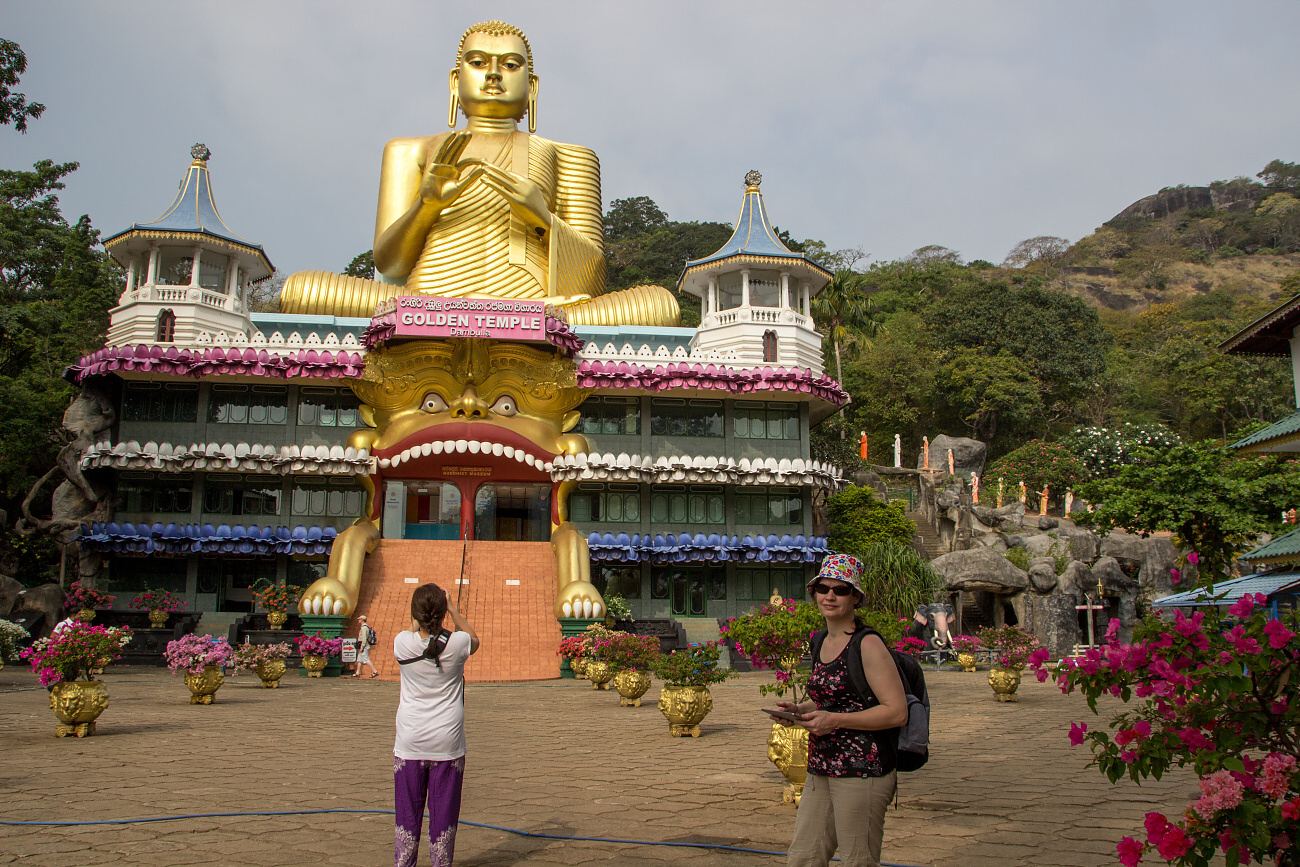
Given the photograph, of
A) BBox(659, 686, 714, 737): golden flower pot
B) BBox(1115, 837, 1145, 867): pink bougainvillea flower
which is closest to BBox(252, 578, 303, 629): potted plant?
BBox(659, 686, 714, 737): golden flower pot

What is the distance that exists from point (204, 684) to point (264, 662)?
2758 mm

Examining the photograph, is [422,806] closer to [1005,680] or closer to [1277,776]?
[1277,776]

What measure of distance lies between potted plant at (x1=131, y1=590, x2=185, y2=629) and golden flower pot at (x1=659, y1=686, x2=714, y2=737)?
15.6m

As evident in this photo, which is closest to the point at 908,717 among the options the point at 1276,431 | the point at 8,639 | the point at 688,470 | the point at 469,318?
the point at 8,639

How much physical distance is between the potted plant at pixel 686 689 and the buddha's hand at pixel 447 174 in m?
17.2

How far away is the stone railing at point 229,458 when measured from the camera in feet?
78.0

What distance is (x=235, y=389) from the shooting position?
84.6ft

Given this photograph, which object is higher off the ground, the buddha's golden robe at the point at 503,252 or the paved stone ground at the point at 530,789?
the buddha's golden robe at the point at 503,252

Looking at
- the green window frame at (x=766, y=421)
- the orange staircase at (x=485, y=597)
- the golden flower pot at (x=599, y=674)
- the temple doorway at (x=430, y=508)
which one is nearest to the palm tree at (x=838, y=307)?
the green window frame at (x=766, y=421)

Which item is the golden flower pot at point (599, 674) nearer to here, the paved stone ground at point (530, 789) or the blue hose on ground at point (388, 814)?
the paved stone ground at point (530, 789)

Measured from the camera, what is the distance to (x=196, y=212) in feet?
86.1

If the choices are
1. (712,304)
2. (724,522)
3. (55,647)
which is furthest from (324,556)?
(55,647)

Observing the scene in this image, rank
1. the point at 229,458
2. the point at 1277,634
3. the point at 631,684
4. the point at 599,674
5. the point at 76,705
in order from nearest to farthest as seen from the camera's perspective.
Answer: the point at 1277,634 → the point at 76,705 → the point at 631,684 → the point at 599,674 → the point at 229,458

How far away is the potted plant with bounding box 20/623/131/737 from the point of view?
10.2 metres
